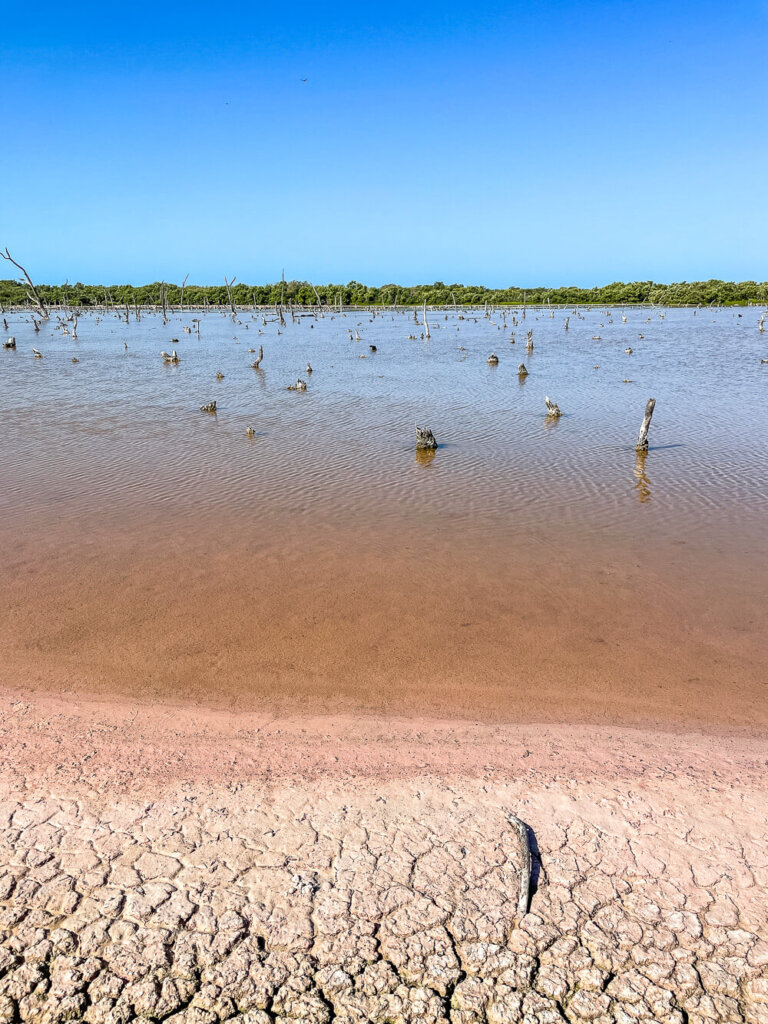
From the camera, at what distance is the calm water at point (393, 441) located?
13.2 m

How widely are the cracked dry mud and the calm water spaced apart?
23.4 ft

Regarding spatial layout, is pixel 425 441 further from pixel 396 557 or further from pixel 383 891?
pixel 383 891

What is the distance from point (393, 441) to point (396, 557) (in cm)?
845

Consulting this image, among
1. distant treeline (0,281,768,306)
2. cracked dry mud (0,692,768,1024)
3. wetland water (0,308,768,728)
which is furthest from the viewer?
distant treeline (0,281,768,306)

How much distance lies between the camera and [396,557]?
10633 millimetres

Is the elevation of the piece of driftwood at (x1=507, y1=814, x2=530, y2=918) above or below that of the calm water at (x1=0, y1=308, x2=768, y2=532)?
above

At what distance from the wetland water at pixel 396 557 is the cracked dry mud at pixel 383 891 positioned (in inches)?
56.1

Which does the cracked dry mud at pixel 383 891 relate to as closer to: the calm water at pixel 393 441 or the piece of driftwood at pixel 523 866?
the piece of driftwood at pixel 523 866

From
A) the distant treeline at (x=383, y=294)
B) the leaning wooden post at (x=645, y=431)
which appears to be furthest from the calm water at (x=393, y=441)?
the distant treeline at (x=383, y=294)

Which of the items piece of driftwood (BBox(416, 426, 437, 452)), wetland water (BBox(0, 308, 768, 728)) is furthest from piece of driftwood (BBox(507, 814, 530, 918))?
piece of driftwood (BBox(416, 426, 437, 452))

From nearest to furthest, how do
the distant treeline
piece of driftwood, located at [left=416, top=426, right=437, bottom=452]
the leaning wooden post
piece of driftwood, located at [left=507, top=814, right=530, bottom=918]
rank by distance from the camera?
piece of driftwood, located at [left=507, top=814, right=530, bottom=918], the leaning wooden post, piece of driftwood, located at [left=416, top=426, right=437, bottom=452], the distant treeline

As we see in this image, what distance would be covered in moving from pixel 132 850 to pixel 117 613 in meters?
4.69

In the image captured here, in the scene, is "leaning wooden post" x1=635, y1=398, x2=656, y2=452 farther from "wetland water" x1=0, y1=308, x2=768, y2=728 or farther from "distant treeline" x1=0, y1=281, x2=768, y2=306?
"distant treeline" x1=0, y1=281, x2=768, y2=306

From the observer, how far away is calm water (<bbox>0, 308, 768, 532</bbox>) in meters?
13.2
